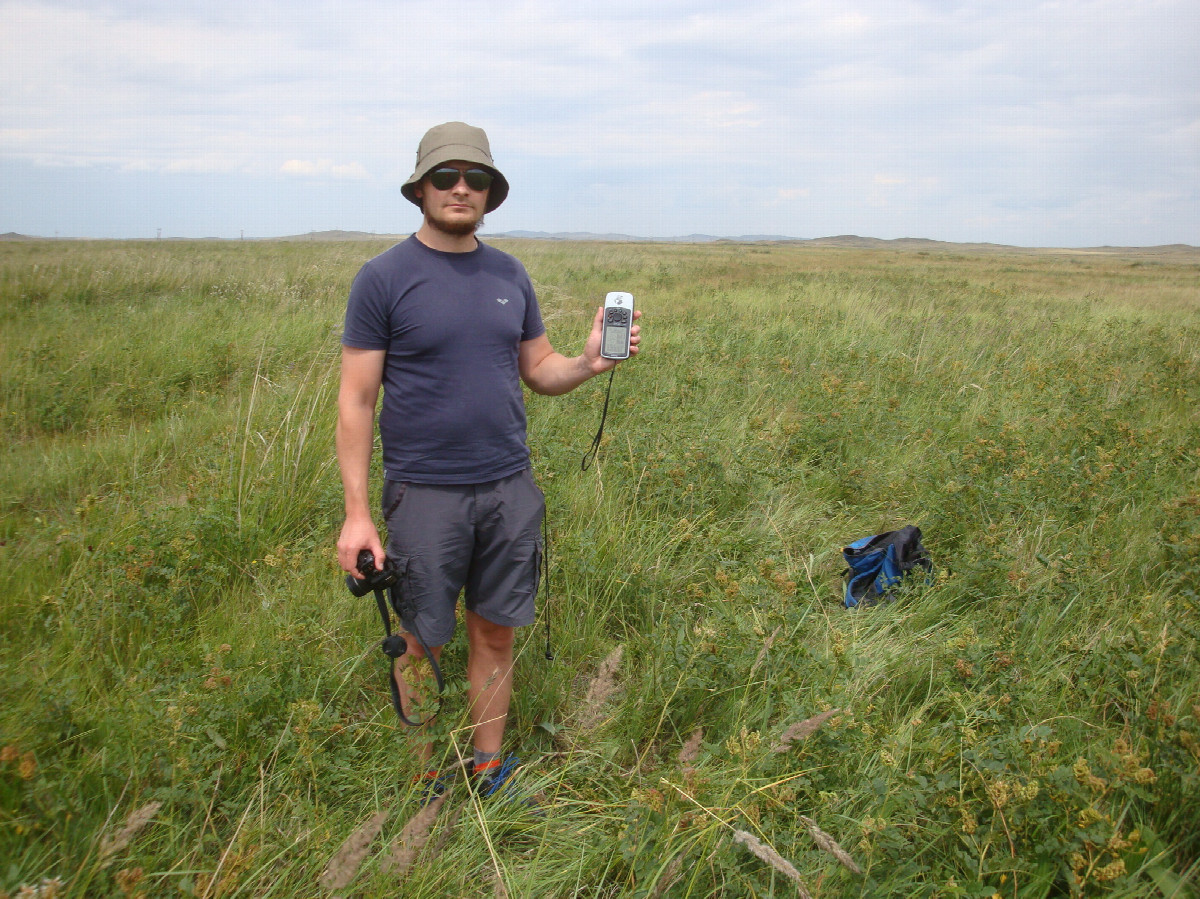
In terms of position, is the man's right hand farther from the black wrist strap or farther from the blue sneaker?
the blue sneaker

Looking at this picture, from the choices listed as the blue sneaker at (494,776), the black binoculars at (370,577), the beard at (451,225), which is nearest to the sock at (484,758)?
the blue sneaker at (494,776)

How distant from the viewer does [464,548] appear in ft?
7.04

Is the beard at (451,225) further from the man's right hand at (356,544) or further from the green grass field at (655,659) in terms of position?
the green grass field at (655,659)

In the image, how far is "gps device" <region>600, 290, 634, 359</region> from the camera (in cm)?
225

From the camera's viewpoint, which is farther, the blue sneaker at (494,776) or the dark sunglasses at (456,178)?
the blue sneaker at (494,776)

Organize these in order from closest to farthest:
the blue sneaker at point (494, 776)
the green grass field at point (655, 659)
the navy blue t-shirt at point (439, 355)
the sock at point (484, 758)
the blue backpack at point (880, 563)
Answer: the green grass field at point (655, 659)
the navy blue t-shirt at point (439, 355)
the blue sneaker at point (494, 776)
the sock at point (484, 758)
the blue backpack at point (880, 563)

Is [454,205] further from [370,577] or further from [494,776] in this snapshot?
[494,776]

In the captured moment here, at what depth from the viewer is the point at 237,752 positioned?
2037 millimetres

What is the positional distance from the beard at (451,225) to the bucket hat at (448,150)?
13 centimetres

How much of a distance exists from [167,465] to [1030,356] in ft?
26.3

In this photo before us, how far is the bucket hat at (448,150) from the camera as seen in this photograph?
2.04 metres

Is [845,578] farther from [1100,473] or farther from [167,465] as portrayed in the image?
[167,465]

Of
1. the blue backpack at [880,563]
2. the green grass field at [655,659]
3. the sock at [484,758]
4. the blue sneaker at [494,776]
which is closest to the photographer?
the green grass field at [655,659]

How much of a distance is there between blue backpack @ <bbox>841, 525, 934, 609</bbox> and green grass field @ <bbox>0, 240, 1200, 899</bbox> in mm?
110
